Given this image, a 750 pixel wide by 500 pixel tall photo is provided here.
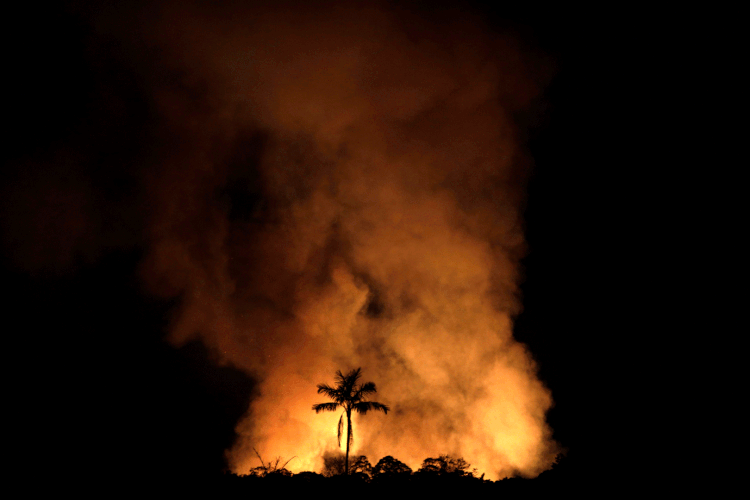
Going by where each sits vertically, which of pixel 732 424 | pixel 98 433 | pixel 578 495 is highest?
pixel 98 433

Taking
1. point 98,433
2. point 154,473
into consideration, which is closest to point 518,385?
point 154,473

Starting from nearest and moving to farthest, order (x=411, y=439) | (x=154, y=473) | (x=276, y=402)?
(x=154, y=473) < (x=411, y=439) < (x=276, y=402)

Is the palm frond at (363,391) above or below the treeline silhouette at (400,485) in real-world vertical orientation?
above

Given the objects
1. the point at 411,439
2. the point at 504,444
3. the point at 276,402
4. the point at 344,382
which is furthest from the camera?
the point at 276,402

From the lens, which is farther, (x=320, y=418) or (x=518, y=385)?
(x=320, y=418)

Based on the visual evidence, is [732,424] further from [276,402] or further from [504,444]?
[276,402]

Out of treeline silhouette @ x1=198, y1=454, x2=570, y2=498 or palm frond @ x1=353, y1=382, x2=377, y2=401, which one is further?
palm frond @ x1=353, y1=382, x2=377, y2=401

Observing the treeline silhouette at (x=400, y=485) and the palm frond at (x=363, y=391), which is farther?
the palm frond at (x=363, y=391)

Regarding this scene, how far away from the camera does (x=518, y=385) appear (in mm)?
29859

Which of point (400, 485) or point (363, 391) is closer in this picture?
point (400, 485)

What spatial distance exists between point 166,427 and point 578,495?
1223 inches

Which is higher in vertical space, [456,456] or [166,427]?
[166,427]

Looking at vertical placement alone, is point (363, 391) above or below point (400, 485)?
above

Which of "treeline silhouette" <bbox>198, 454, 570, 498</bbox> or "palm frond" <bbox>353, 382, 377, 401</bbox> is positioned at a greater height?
"palm frond" <bbox>353, 382, 377, 401</bbox>
